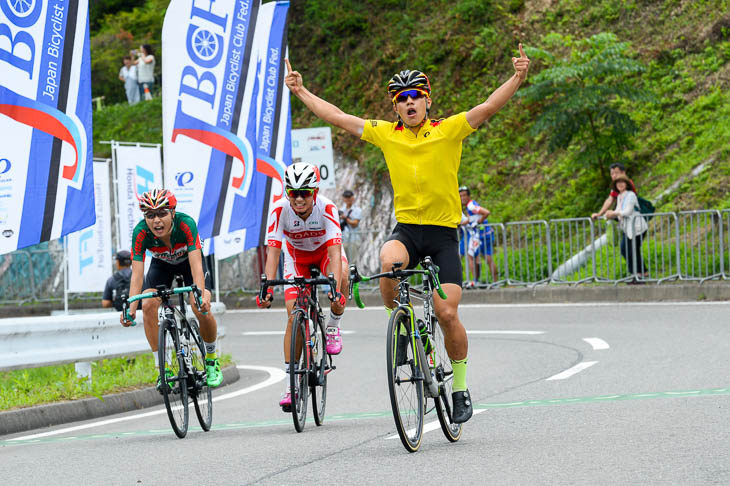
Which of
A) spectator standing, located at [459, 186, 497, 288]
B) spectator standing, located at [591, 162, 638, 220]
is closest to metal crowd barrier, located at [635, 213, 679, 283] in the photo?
spectator standing, located at [591, 162, 638, 220]

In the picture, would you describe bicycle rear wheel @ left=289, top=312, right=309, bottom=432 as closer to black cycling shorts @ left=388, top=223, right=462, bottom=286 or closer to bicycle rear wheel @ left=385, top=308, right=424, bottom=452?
black cycling shorts @ left=388, top=223, right=462, bottom=286

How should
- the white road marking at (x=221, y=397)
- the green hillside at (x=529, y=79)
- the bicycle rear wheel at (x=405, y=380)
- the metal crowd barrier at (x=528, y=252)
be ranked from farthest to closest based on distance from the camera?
the green hillside at (x=529, y=79), the metal crowd barrier at (x=528, y=252), the white road marking at (x=221, y=397), the bicycle rear wheel at (x=405, y=380)

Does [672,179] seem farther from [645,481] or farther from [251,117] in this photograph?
[645,481]

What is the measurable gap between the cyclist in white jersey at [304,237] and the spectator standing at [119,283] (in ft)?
21.5

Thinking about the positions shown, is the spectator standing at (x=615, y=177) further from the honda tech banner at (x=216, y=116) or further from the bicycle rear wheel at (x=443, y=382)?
the bicycle rear wheel at (x=443, y=382)

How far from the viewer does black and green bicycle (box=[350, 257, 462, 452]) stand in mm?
7105

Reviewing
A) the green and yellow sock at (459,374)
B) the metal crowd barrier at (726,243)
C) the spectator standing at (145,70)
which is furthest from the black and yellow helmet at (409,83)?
the spectator standing at (145,70)

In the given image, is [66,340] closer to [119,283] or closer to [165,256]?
[165,256]

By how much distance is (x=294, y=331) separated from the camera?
8.76 meters

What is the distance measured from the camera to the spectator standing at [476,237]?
21.7 metres

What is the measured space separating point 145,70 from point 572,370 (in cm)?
2859

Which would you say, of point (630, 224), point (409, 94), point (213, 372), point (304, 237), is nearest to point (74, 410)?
point (213, 372)

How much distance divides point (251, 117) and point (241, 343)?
3.43 m

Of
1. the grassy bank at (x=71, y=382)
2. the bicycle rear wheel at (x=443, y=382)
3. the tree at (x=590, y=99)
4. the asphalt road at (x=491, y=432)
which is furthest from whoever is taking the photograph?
the tree at (x=590, y=99)
